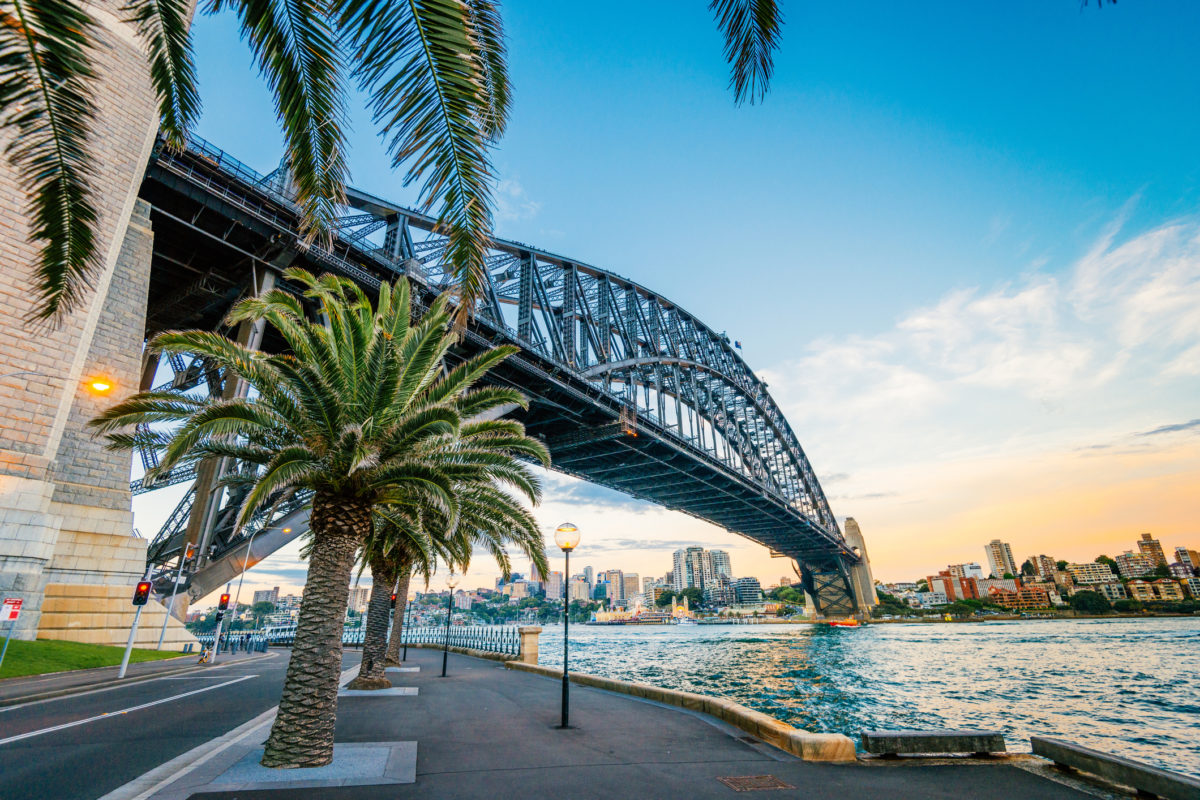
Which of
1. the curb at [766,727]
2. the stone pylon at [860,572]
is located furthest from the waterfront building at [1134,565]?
the curb at [766,727]

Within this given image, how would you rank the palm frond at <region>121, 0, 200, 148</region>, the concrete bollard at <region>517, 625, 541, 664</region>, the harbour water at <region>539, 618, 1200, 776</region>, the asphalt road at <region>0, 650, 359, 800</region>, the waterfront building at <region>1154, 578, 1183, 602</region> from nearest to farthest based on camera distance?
the palm frond at <region>121, 0, 200, 148</region> < the asphalt road at <region>0, 650, 359, 800</region> < the harbour water at <region>539, 618, 1200, 776</region> < the concrete bollard at <region>517, 625, 541, 664</region> < the waterfront building at <region>1154, 578, 1183, 602</region>

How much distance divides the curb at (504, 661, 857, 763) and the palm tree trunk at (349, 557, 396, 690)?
21.2 ft

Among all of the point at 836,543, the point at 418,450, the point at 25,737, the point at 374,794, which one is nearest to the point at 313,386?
the point at 418,450

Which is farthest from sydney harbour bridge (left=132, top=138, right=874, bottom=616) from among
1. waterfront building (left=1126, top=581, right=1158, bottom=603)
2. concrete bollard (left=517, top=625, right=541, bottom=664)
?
waterfront building (left=1126, top=581, right=1158, bottom=603)

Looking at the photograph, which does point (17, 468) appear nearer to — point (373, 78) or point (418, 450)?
point (418, 450)

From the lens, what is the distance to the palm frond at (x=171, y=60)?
3564 mm

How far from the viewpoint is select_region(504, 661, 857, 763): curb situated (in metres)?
7.34

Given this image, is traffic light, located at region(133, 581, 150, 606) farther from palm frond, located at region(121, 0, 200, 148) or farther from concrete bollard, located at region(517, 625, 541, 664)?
palm frond, located at region(121, 0, 200, 148)

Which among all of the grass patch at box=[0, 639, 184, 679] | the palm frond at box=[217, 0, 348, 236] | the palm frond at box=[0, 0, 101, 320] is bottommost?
the grass patch at box=[0, 639, 184, 679]

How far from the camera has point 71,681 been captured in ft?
47.0

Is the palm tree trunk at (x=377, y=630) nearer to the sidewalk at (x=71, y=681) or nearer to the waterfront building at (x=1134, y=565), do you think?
the sidewalk at (x=71, y=681)

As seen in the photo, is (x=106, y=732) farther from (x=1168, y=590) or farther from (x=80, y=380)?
(x=1168, y=590)

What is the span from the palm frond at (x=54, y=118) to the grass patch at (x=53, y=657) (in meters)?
17.0

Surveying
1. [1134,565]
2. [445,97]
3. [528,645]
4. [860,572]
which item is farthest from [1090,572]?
[445,97]
